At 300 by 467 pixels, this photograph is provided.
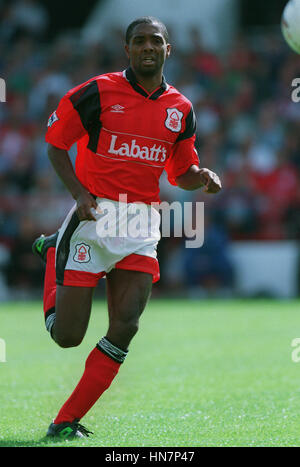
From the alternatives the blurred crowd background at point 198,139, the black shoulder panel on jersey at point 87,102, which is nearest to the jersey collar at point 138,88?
the black shoulder panel on jersey at point 87,102

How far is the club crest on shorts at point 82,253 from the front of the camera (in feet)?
17.3

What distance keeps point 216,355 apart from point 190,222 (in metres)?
5.97

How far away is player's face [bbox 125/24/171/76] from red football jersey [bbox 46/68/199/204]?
0.11 m

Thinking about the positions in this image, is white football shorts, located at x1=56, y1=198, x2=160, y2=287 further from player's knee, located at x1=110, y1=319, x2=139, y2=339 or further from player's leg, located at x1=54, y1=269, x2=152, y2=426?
player's knee, located at x1=110, y1=319, x2=139, y2=339

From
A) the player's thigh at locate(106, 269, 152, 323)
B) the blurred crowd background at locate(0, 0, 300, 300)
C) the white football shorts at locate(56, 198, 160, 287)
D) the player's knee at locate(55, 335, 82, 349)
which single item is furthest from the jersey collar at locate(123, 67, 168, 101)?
the blurred crowd background at locate(0, 0, 300, 300)

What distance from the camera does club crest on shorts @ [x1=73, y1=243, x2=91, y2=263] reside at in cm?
527

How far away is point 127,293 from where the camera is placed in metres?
5.25

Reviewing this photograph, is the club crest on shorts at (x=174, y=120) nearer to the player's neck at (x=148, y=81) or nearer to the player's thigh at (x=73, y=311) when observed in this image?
the player's neck at (x=148, y=81)

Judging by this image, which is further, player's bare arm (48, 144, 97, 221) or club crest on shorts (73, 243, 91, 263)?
club crest on shorts (73, 243, 91, 263)

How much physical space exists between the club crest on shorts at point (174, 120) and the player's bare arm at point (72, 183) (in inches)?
26.5

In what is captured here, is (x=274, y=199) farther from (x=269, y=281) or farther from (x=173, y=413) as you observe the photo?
(x=173, y=413)

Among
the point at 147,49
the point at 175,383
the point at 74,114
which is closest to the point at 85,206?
the point at 74,114

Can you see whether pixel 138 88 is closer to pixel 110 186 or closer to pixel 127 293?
pixel 110 186
